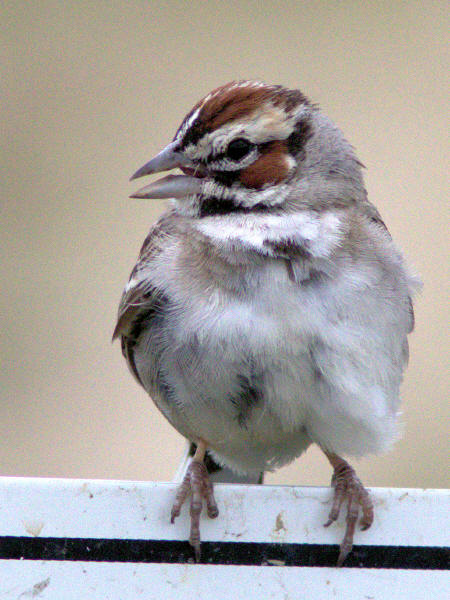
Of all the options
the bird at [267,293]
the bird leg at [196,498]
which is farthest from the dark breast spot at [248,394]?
the bird leg at [196,498]

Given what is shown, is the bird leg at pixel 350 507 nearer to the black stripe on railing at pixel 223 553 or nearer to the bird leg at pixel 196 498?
the black stripe on railing at pixel 223 553

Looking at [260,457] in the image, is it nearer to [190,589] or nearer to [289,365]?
[289,365]

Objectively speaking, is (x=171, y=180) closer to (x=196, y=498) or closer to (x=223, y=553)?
(x=196, y=498)

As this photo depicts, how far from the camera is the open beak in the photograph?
2.00 metres

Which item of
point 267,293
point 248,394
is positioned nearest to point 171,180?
point 267,293

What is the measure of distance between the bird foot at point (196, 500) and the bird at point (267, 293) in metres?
0.02

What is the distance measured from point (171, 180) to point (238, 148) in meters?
0.16

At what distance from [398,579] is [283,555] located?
0.64 ft

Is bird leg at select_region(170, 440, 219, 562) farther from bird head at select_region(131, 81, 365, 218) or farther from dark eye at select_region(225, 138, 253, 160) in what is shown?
dark eye at select_region(225, 138, 253, 160)

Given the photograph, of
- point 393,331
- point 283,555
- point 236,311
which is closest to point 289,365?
point 236,311

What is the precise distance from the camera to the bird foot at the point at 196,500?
4.98ft

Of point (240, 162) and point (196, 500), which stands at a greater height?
point (240, 162)

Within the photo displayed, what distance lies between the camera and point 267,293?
1.88m

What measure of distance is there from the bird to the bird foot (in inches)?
0.7
